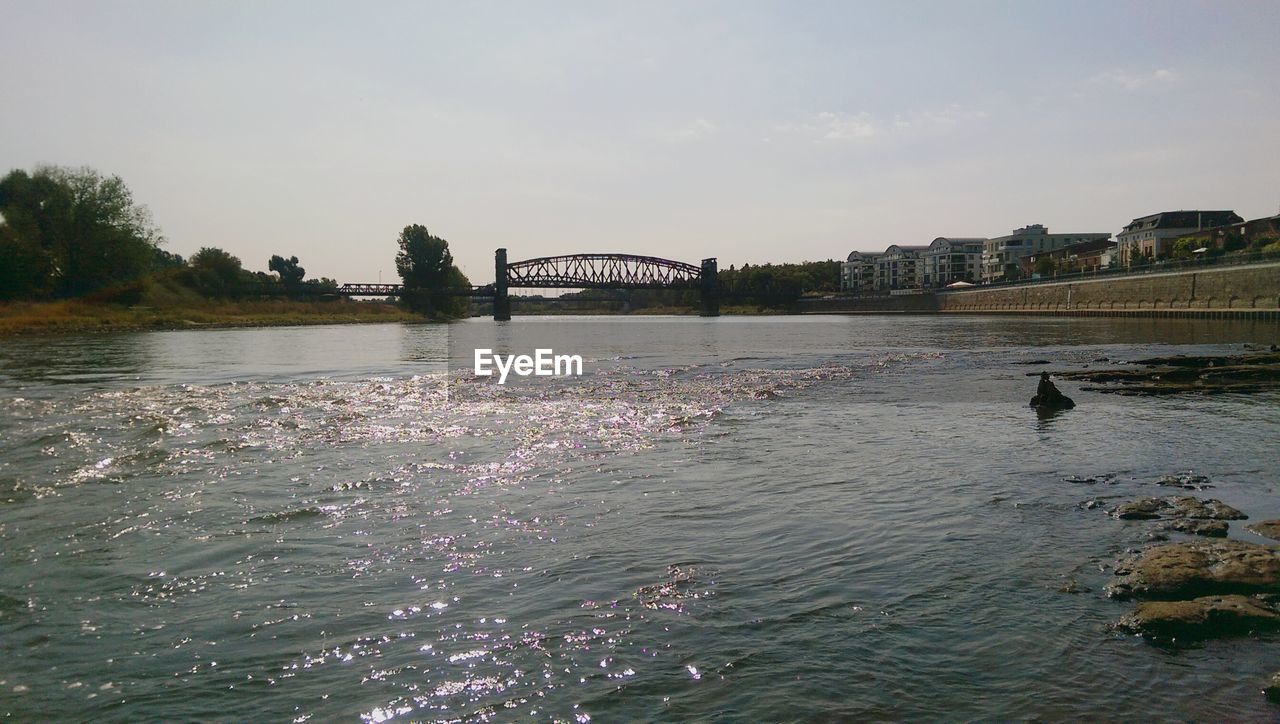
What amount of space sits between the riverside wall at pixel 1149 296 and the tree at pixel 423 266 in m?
Answer: 106

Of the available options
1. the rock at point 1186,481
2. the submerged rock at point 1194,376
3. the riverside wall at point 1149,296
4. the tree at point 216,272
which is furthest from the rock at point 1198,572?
the tree at point 216,272

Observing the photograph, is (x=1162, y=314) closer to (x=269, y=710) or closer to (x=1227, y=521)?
(x=1227, y=521)

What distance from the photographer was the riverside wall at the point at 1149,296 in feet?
245

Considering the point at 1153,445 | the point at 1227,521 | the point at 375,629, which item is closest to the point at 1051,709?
the point at 375,629

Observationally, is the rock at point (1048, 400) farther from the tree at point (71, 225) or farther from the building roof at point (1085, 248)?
the building roof at point (1085, 248)

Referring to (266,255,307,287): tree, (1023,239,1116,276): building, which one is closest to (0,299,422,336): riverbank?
(266,255,307,287): tree

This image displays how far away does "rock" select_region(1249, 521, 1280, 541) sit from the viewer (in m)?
10.1

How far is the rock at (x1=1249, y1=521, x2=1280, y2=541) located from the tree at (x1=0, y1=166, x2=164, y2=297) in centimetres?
11218

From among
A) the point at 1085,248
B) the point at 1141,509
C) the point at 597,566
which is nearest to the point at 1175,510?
the point at 1141,509

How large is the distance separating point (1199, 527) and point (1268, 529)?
736 millimetres

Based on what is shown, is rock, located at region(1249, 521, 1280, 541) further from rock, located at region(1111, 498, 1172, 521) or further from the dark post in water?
the dark post in water

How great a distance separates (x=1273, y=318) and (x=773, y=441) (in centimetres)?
7432

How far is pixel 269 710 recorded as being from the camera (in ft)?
20.6

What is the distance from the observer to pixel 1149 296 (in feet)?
312
